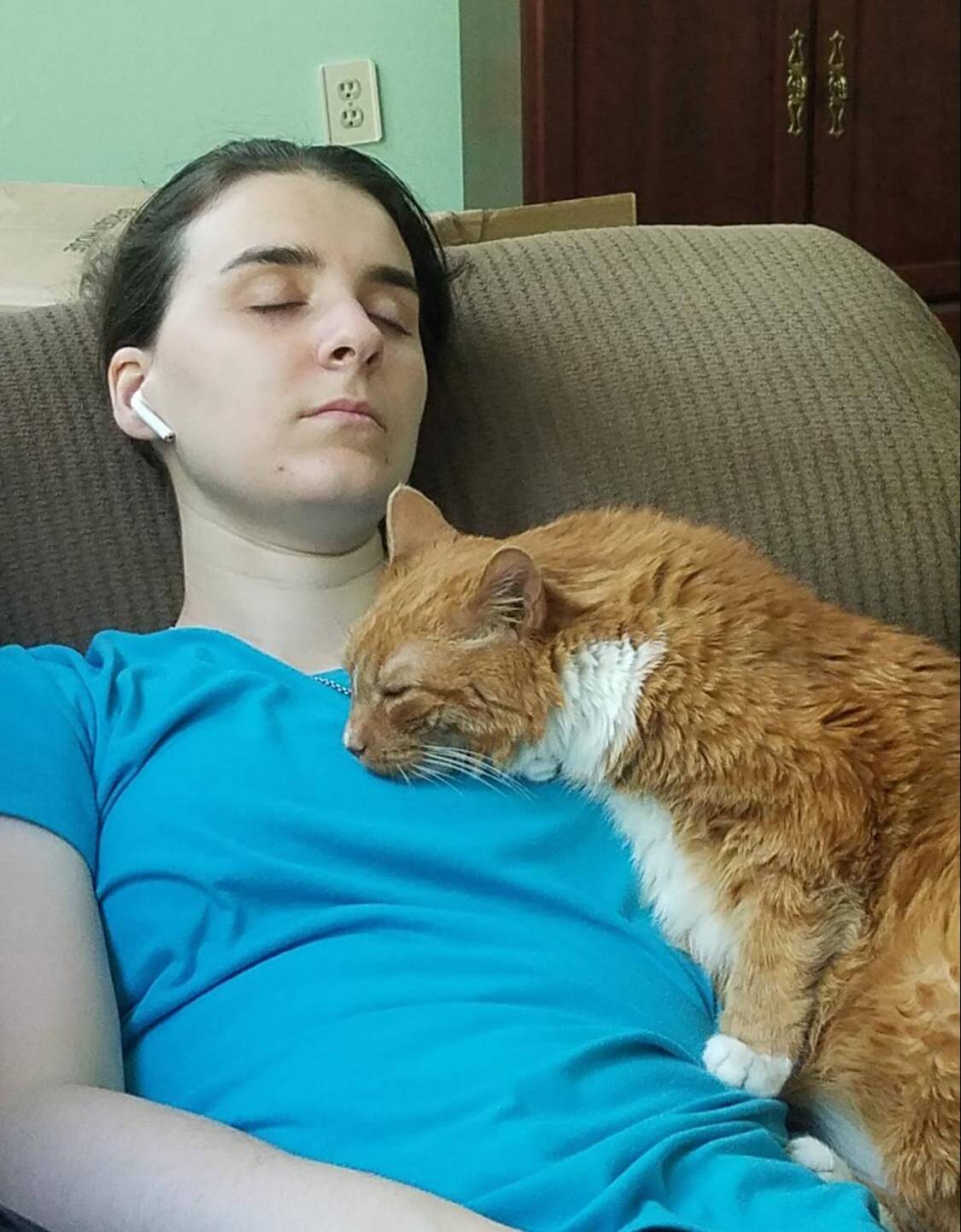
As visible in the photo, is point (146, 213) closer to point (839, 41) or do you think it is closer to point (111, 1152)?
point (111, 1152)

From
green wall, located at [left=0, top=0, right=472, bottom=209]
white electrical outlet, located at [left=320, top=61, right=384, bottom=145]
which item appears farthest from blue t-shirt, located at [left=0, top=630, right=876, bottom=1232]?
white electrical outlet, located at [left=320, top=61, right=384, bottom=145]

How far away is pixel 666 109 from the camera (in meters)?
2.34

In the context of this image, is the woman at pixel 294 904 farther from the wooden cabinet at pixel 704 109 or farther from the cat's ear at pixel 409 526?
the wooden cabinet at pixel 704 109

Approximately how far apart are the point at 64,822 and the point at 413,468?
57 centimetres

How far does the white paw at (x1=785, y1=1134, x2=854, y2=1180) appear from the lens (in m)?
0.95

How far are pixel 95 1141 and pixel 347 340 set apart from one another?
0.65m

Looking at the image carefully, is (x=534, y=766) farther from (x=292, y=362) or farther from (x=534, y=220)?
(x=534, y=220)

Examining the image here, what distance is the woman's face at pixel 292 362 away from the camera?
1.17 metres

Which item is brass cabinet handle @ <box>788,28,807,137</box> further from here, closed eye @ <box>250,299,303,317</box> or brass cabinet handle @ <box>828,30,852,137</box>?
closed eye @ <box>250,299,303,317</box>

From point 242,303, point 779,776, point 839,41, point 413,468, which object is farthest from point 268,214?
point 839,41

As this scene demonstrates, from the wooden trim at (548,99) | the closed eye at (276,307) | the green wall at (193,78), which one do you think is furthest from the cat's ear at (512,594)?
the green wall at (193,78)

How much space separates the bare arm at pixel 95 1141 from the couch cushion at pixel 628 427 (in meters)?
0.42

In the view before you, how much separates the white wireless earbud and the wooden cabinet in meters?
0.93

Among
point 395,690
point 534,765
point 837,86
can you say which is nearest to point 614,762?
point 534,765
